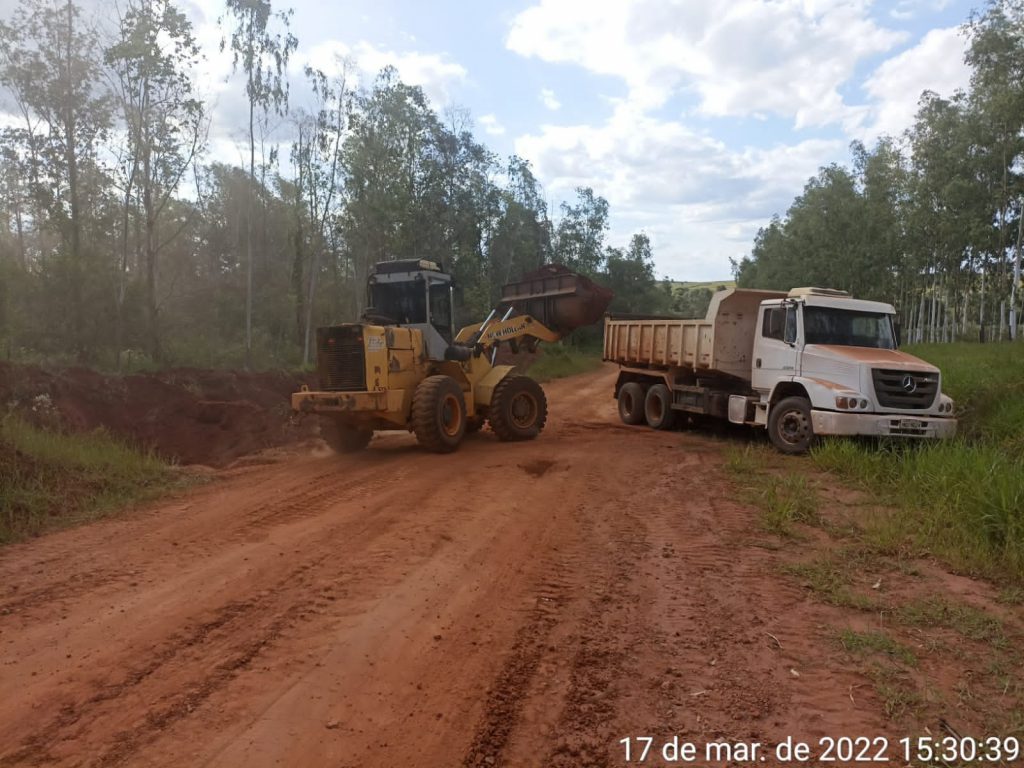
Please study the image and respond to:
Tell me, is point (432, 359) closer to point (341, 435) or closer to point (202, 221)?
point (341, 435)

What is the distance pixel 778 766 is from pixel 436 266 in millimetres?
10561

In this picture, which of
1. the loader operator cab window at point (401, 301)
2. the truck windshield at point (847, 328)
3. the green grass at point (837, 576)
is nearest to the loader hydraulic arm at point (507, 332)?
the loader operator cab window at point (401, 301)

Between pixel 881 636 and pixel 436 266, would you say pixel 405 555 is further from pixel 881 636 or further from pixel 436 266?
pixel 436 266

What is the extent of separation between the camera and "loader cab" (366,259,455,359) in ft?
40.2

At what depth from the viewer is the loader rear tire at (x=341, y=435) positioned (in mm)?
12273

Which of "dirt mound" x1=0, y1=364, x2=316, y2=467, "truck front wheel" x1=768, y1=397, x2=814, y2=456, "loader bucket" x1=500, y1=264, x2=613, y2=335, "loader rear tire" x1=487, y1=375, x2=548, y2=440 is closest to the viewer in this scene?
"truck front wheel" x1=768, y1=397, x2=814, y2=456

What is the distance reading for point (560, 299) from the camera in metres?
13.9

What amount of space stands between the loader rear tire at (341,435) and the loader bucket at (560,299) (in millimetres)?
4185

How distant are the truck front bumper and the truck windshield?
22.8ft

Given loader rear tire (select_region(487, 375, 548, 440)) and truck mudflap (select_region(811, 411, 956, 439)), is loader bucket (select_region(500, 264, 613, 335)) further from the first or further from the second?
truck mudflap (select_region(811, 411, 956, 439))

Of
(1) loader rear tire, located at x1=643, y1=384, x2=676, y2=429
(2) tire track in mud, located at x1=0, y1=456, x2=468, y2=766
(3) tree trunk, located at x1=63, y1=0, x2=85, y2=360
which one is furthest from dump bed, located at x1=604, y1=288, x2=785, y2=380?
(3) tree trunk, located at x1=63, y1=0, x2=85, y2=360

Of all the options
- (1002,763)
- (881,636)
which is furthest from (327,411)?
(1002,763)

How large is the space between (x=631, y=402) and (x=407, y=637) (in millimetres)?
12401

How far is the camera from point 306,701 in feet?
12.1
